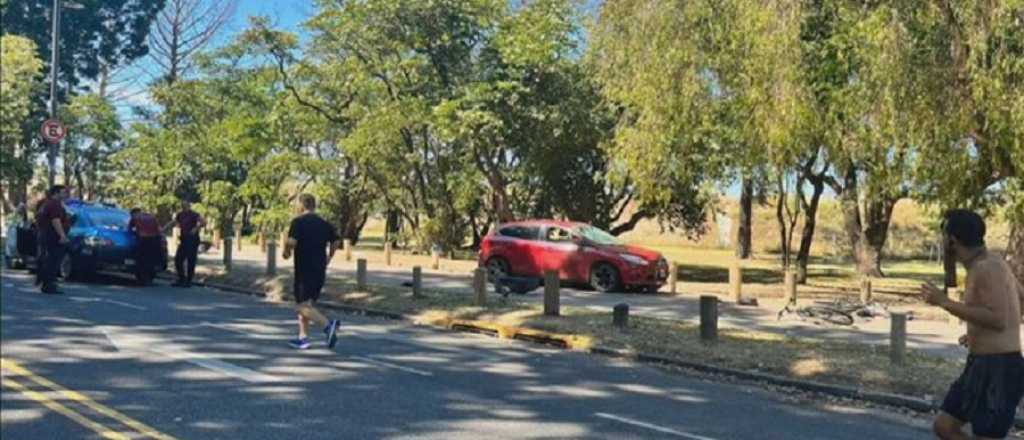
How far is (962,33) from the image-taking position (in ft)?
49.3

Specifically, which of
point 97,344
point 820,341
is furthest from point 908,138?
point 97,344

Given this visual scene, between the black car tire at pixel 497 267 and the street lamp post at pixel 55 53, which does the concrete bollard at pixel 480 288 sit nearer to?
the black car tire at pixel 497 267

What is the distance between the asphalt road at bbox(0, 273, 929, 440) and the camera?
6852 millimetres

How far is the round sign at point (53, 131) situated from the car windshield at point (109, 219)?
48.8ft

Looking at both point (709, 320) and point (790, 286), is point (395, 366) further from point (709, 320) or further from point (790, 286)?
point (790, 286)

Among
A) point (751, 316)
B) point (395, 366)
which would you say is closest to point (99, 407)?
point (395, 366)

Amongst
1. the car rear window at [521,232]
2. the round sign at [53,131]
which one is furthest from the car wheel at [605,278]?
the round sign at [53,131]

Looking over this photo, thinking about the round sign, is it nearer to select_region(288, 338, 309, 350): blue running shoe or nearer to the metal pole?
the metal pole

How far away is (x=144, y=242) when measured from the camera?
726 inches

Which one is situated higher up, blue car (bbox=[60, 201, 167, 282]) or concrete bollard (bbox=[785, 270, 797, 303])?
blue car (bbox=[60, 201, 167, 282])

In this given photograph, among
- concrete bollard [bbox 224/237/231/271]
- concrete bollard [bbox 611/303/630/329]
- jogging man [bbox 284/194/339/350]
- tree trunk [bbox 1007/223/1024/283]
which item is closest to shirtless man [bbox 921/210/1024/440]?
jogging man [bbox 284/194/339/350]

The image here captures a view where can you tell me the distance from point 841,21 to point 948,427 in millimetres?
12514

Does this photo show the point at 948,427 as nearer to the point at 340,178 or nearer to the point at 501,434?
the point at 501,434

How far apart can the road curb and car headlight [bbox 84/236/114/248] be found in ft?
10.3
